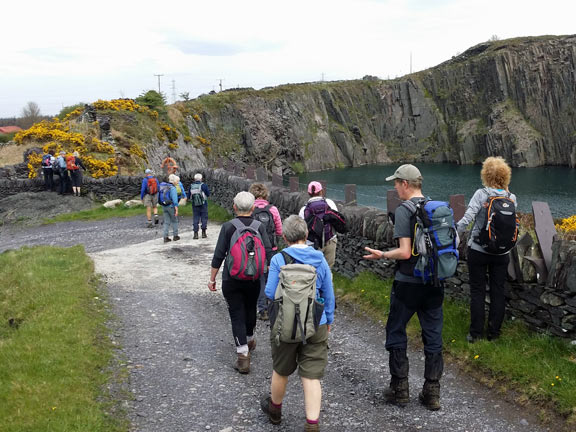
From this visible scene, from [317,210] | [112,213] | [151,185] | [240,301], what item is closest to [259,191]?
[317,210]

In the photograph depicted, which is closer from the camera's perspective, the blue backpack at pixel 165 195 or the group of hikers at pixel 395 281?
the group of hikers at pixel 395 281

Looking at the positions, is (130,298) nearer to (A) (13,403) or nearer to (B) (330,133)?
(A) (13,403)

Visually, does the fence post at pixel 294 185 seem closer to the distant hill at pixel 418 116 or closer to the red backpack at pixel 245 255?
the red backpack at pixel 245 255

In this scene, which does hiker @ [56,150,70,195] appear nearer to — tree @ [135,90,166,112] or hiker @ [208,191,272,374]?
hiker @ [208,191,272,374]

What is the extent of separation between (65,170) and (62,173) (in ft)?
0.71

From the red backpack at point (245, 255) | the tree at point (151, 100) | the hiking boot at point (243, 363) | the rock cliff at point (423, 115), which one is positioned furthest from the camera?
the rock cliff at point (423, 115)

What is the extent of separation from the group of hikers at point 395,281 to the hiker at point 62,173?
72.5 ft

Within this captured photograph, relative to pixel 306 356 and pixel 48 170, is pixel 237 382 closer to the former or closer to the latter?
pixel 306 356

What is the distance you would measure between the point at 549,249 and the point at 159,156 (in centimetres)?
3591

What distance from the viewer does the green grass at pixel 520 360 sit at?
5188 mm

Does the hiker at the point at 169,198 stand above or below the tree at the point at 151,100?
below

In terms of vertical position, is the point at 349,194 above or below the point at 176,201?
above

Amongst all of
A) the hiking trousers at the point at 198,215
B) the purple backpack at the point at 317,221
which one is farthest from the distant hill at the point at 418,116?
the purple backpack at the point at 317,221

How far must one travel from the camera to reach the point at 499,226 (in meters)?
5.82
